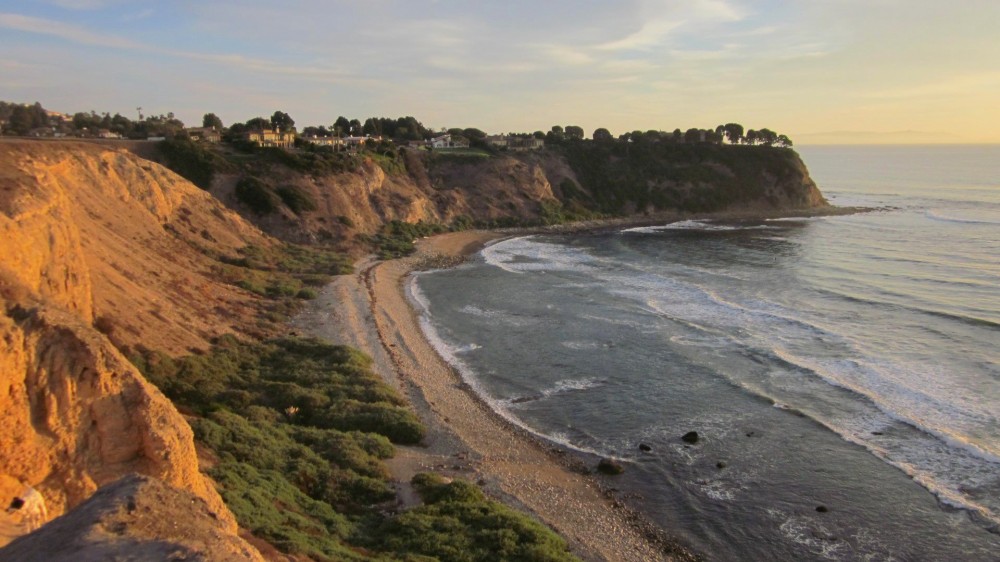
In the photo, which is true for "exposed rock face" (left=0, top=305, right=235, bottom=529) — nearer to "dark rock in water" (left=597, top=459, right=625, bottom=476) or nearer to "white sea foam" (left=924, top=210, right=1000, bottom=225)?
"dark rock in water" (left=597, top=459, right=625, bottom=476)

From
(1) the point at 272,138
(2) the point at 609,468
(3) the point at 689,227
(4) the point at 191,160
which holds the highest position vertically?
(1) the point at 272,138

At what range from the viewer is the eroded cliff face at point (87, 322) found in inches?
440

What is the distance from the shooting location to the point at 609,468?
69.5 ft

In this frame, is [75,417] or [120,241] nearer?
[75,417]

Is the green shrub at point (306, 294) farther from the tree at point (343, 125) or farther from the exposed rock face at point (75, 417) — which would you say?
the tree at point (343, 125)

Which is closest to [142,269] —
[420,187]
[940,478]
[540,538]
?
[540,538]

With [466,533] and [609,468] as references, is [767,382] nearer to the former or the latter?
[609,468]

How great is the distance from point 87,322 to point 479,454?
1137 centimetres

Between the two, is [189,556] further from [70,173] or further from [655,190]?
[655,190]

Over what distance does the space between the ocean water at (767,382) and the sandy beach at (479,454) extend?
1078 millimetres

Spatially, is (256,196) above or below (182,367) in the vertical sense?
above

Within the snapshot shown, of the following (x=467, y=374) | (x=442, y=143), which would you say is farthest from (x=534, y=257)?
(x=442, y=143)

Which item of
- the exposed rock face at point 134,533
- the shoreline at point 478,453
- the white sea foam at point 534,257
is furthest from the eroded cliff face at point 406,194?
the exposed rock face at point 134,533

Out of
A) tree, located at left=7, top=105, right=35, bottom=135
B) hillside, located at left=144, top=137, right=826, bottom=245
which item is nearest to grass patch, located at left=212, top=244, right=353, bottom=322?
hillside, located at left=144, top=137, right=826, bottom=245
